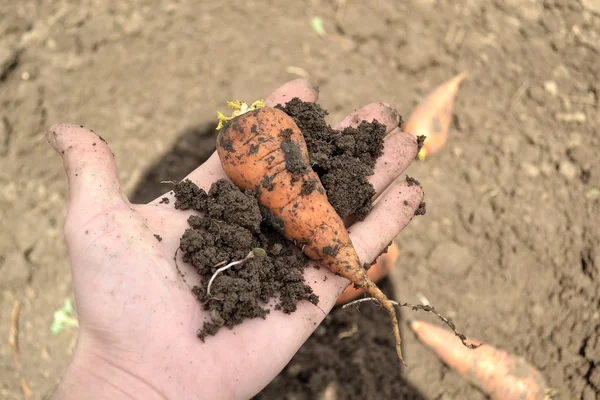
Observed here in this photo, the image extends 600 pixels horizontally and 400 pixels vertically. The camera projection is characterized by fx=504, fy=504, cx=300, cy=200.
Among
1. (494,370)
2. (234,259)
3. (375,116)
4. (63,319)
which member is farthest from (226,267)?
(494,370)

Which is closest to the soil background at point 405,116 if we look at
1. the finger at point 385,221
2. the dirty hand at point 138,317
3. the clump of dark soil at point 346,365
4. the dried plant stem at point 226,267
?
the clump of dark soil at point 346,365

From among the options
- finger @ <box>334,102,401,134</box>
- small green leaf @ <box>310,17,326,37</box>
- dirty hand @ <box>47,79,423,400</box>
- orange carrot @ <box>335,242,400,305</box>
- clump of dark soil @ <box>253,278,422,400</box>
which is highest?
finger @ <box>334,102,401,134</box>

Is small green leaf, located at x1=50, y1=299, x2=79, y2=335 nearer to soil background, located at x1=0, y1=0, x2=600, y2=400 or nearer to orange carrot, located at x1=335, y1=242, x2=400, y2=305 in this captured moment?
soil background, located at x1=0, y1=0, x2=600, y2=400

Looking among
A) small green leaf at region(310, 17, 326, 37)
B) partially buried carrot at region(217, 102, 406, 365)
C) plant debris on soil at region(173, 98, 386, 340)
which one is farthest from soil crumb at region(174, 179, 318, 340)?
small green leaf at region(310, 17, 326, 37)

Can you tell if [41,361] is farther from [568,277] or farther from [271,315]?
[568,277]

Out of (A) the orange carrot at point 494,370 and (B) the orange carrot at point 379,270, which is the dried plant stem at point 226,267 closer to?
(B) the orange carrot at point 379,270

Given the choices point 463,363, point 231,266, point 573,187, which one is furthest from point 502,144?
point 231,266

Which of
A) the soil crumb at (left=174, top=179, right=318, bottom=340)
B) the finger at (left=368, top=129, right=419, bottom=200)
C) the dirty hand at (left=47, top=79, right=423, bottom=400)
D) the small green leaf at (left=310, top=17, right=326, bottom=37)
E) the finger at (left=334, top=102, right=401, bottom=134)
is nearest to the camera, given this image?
the dirty hand at (left=47, top=79, right=423, bottom=400)
